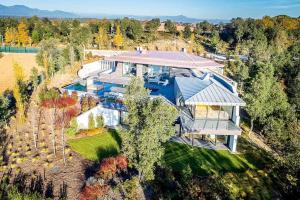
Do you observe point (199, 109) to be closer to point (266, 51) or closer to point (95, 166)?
point (95, 166)

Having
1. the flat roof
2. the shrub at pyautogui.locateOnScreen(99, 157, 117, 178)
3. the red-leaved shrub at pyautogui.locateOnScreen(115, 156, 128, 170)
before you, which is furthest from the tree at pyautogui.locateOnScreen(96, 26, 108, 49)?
the shrub at pyautogui.locateOnScreen(99, 157, 117, 178)

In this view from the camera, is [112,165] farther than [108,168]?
Yes

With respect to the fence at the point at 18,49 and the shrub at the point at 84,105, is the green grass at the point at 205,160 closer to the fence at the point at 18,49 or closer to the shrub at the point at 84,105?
the shrub at the point at 84,105

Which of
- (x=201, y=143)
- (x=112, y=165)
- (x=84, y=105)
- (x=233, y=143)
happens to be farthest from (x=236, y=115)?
(x=84, y=105)

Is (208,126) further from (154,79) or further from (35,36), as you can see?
(35,36)

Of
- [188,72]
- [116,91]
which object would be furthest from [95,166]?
[188,72]

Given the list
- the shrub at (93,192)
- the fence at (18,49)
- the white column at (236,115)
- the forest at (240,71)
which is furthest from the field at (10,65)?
the white column at (236,115)

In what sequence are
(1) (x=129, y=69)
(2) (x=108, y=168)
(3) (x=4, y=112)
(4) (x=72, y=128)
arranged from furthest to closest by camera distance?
(1) (x=129, y=69) → (3) (x=4, y=112) → (4) (x=72, y=128) → (2) (x=108, y=168)
